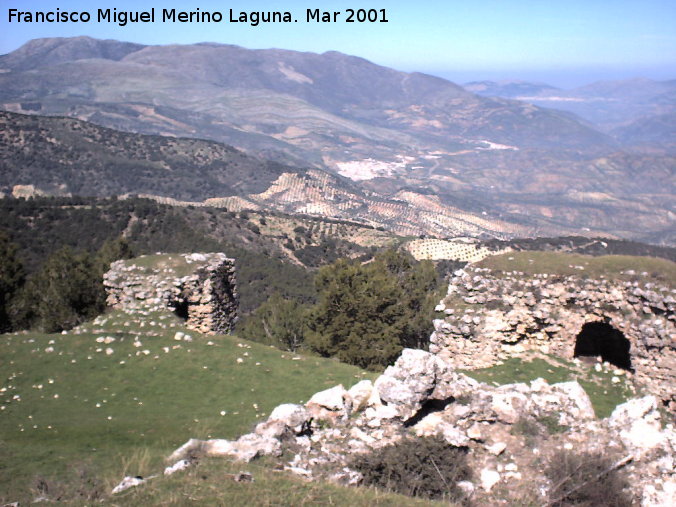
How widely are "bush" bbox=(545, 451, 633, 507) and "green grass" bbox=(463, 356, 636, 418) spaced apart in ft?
25.7

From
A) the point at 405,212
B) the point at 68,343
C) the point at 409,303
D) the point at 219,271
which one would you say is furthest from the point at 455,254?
the point at 405,212

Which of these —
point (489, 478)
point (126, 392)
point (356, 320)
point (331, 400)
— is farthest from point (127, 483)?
point (356, 320)

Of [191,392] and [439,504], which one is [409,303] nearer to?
[191,392]

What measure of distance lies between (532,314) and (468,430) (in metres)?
9.74

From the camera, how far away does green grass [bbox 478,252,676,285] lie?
708 inches

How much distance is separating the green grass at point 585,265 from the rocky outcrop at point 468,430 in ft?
29.0

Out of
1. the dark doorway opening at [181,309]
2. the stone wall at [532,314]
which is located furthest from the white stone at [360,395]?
A: the dark doorway opening at [181,309]

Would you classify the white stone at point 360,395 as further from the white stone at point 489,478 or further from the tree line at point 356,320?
the tree line at point 356,320

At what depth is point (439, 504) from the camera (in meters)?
7.80

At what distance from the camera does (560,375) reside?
17.8m

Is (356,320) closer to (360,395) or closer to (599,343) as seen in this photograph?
(599,343)

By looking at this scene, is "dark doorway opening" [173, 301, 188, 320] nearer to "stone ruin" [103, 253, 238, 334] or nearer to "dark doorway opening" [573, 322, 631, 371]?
"stone ruin" [103, 253, 238, 334]

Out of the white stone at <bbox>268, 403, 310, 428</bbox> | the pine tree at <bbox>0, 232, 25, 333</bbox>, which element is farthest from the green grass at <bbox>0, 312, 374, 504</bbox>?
the pine tree at <bbox>0, 232, 25, 333</bbox>

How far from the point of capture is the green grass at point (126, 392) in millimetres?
10367
